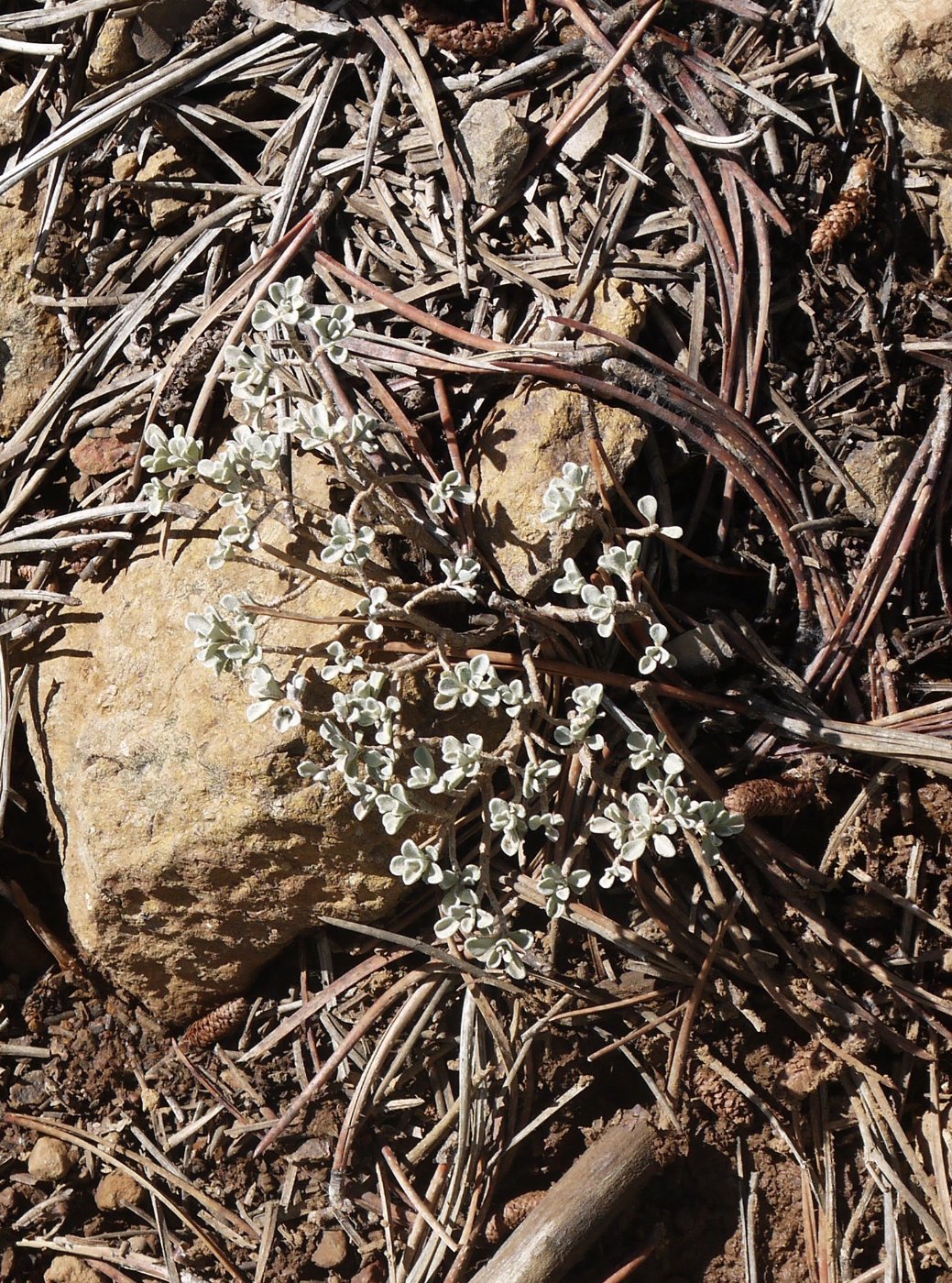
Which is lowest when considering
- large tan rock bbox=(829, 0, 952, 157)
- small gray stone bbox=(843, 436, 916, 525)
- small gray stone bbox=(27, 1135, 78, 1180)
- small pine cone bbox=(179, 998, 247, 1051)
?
Answer: small gray stone bbox=(27, 1135, 78, 1180)

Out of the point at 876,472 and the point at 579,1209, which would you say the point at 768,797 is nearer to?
the point at 876,472

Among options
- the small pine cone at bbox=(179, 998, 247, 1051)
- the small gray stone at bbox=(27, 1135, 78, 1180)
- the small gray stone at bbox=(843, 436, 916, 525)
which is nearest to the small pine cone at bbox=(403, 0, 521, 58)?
the small gray stone at bbox=(843, 436, 916, 525)

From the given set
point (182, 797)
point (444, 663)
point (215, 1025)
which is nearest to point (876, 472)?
point (444, 663)

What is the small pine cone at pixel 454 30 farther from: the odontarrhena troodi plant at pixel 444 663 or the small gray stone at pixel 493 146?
the odontarrhena troodi plant at pixel 444 663

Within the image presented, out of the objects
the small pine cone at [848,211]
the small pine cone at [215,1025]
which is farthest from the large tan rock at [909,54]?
the small pine cone at [215,1025]

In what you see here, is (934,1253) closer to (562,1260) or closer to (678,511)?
(562,1260)

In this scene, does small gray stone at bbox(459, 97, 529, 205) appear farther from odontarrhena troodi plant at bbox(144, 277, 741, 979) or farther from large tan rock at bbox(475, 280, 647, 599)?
odontarrhena troodi plant at bbox(144, 277, 741, 979)
